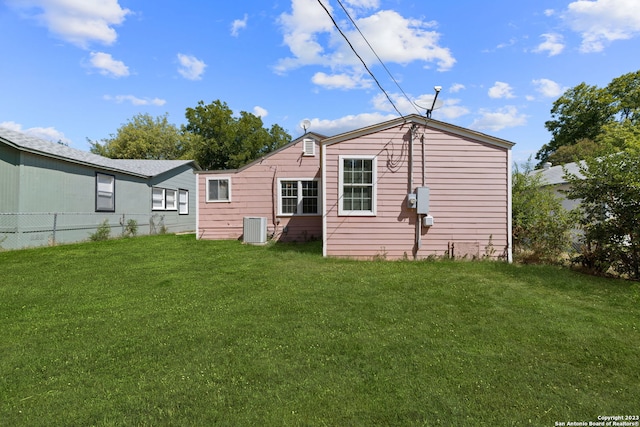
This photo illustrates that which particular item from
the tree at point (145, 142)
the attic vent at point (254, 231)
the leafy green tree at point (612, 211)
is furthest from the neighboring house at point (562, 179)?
the tree at point (145, 142)

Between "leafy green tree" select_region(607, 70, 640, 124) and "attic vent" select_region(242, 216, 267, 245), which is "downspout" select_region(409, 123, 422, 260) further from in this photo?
"leafy green tree" select_region(607, 70, 640, 124)

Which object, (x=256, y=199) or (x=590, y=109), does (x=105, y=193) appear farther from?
(x=590, y=109)

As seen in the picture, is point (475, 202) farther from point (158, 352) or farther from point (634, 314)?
point (158, 352)

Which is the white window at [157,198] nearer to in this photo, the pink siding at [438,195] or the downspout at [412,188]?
the pink siding at [438,195]

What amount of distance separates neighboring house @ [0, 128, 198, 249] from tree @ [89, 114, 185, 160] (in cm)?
1862

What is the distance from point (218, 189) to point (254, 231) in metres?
2.49

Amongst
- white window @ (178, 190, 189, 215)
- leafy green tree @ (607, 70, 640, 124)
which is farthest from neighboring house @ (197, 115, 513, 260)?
leafy green tree @ (607, 70, 640, 124)

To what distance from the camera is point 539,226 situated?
8.27 m

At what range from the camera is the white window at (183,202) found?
18.2 metres

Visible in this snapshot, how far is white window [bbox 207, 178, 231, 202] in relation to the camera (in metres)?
12.2

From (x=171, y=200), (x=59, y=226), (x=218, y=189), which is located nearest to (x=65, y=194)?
(x=59, y=226)

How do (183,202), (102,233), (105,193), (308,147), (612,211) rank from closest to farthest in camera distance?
(612,211)
(102,233)
(308,147)
(105,193)
(183,202)

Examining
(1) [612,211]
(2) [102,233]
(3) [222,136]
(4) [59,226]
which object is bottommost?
(2) [102,233]

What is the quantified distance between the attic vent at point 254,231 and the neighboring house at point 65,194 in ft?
19.6
